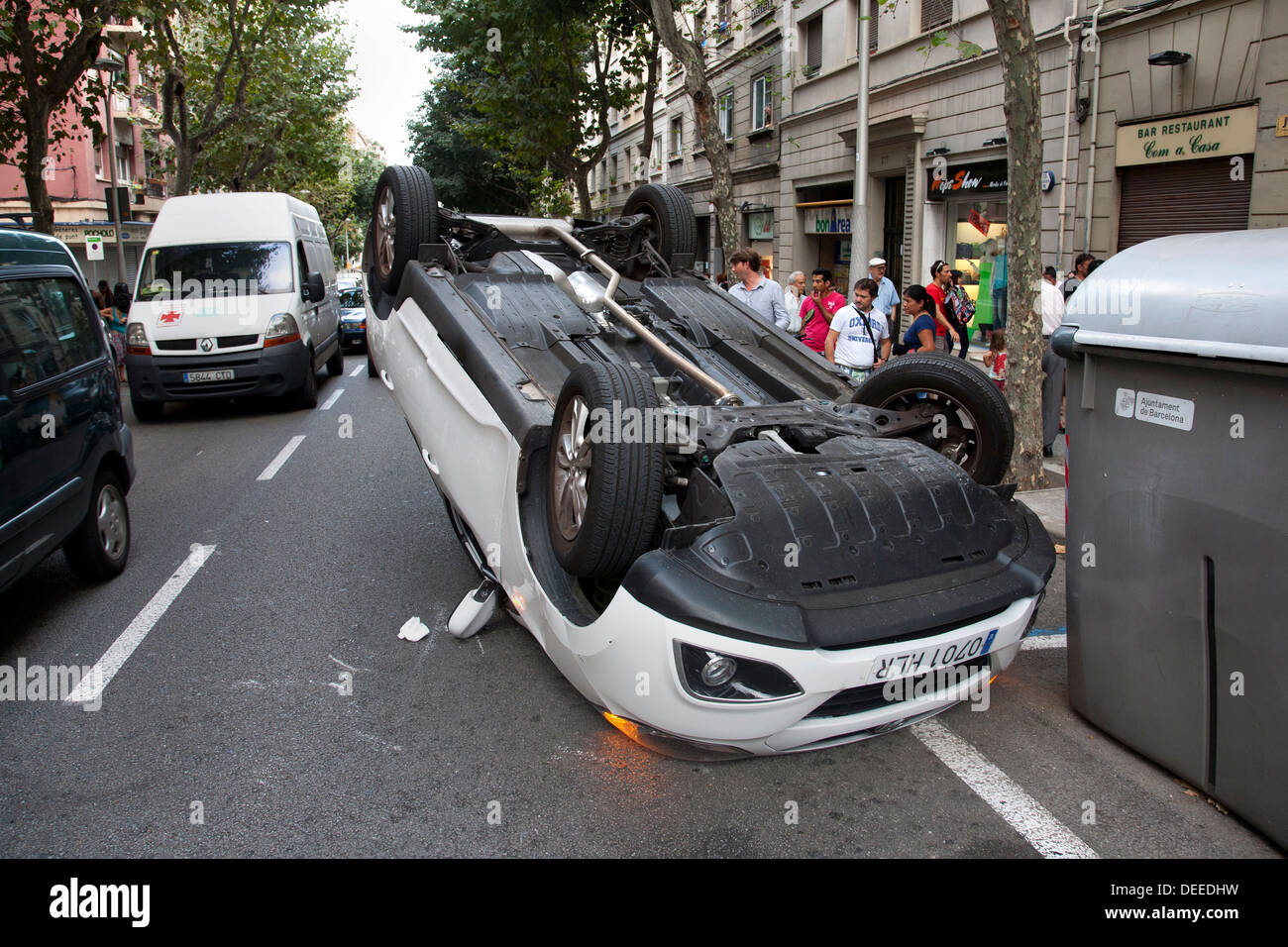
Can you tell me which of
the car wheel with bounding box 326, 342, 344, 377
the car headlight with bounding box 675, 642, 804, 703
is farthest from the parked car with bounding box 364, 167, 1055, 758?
the car wheel with bounding box 326, 342, 344, 377

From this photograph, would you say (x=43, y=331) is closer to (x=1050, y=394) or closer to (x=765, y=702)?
(x=765, y=702)

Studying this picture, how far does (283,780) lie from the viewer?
339cm

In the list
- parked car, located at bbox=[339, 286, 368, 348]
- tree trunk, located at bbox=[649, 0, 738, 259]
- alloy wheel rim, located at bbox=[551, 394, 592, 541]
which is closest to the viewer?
alloy wheel rim, located at bbox=[551, 394, 592, 541]

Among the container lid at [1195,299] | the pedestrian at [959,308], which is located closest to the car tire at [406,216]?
the container lid at [1195,299]

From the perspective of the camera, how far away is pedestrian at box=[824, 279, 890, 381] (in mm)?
7961

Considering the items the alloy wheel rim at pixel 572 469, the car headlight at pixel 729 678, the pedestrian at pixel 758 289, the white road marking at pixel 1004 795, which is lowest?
the white road marking at pixel 1004 795

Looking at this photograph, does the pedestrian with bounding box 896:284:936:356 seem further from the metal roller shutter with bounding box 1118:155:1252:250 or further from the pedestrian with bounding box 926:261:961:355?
the metal roller shutter with bounding box 1118:155:1252:250

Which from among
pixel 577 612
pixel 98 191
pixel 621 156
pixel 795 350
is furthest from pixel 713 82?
pixel 577 612

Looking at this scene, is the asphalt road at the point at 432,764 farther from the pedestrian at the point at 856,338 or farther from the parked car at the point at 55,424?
the pedestrian at the point at 856,338

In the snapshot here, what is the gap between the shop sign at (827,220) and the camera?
68.7 ft

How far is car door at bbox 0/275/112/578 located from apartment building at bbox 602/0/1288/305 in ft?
21.9

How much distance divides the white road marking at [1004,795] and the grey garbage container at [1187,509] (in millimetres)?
558
